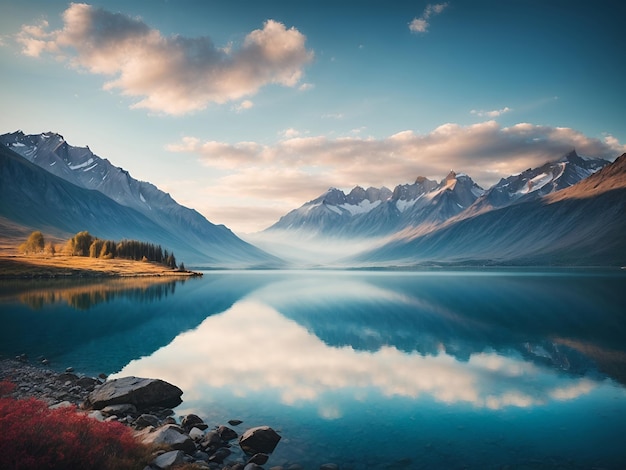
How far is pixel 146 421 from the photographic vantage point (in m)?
21.0

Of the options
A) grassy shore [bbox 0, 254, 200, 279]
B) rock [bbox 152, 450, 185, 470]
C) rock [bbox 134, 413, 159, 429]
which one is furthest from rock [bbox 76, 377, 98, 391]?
grassy shore [bbox 0, 254, 200, 279]

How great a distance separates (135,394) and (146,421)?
377 cm

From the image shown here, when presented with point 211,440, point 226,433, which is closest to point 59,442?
point 211,440

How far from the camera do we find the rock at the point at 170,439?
17078mm

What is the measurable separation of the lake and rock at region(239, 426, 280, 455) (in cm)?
82

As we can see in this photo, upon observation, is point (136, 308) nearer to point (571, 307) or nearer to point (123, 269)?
point (571, 307)

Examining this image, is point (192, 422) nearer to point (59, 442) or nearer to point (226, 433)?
point (226, 433)

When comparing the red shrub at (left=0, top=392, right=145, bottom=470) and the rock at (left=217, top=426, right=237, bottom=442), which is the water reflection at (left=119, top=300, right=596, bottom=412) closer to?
the rock at (left=217, top=426, right=237, bottom=442)

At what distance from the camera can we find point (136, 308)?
243 ft

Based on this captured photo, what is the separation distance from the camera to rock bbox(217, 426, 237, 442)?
2003cm

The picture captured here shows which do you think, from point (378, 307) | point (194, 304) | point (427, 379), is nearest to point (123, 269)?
point (194, 304)

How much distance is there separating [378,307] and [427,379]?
49.1 metres

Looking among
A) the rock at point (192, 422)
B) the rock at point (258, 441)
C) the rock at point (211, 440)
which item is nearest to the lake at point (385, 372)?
the rock at point (258, 441)

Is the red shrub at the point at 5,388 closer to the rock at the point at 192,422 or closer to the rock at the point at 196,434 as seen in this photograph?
the rock at the point at 192,422
